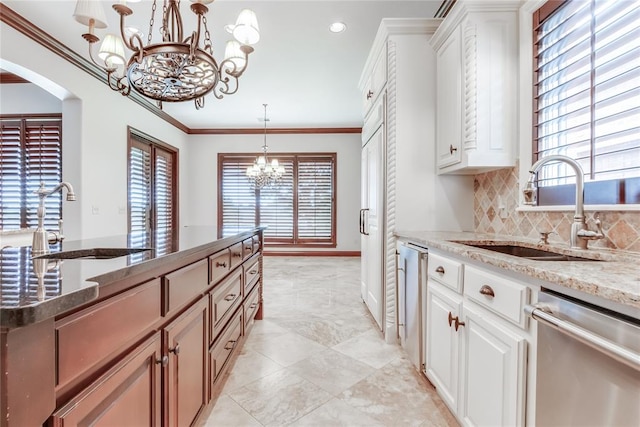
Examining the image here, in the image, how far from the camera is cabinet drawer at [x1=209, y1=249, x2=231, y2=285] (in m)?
1.56

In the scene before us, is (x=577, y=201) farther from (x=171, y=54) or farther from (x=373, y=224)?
(x=171, y=54)

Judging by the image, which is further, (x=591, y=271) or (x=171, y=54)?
(x=171, y=54)

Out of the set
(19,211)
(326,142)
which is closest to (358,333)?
(19,211)

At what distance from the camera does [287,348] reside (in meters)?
2.45

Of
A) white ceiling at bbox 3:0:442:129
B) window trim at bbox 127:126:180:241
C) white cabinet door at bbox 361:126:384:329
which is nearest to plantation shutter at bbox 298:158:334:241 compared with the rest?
white ceiling at bbox 3:0:442:129

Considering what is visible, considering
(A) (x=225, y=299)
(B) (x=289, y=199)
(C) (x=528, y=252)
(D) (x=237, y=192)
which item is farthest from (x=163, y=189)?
(C) (x=528, y=252)

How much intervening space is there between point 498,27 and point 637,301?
1.99 meters

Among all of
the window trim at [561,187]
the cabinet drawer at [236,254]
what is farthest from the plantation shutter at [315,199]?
the window trim at [561,187]

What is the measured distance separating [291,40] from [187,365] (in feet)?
10.6

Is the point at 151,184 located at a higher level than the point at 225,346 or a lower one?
higher

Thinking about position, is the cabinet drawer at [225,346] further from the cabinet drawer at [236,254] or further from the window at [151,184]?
the window at [151,184]

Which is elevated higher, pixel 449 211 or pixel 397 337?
pixel 449 211

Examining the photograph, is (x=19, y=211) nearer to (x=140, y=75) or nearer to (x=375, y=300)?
(x=140, y=75)

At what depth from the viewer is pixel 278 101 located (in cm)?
526
